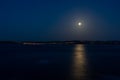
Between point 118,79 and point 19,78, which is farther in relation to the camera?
point 19,78

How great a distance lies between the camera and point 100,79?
112ft

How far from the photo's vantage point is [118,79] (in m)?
32.2

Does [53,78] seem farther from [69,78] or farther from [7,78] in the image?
[7,78]

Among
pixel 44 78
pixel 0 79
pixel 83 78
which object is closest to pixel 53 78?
pixel 44 78

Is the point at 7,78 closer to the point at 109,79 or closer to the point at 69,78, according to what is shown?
the point at 69,78

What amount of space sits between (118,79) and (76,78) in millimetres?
5563

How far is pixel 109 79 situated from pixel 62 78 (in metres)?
6.21

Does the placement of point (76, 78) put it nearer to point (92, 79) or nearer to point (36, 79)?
point (92, 79)

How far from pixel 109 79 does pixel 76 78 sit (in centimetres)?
472

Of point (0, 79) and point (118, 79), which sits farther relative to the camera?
point (0, 79)

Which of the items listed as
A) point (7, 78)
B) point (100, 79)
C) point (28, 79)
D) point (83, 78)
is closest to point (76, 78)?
point (83, 78)

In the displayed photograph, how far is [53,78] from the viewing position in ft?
119

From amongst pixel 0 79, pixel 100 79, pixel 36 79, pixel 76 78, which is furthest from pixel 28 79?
pixel 100 79

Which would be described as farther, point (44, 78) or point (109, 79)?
point (44, 78)
